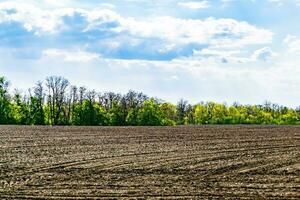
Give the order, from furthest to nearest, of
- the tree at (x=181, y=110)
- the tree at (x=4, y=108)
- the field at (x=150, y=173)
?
the tree at (x=181, y=110) → the tree at (x=4, y=108) → the field at (x=150, y=173)

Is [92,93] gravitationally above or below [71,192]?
above

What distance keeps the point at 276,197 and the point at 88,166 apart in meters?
9.73

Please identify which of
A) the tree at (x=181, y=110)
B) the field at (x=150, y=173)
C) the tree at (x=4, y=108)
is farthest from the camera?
the tree at (x=181, y=110)

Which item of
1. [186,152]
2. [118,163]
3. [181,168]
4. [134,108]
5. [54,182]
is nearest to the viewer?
[54,182]

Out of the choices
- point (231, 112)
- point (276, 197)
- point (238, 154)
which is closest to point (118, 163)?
point (238, 154)

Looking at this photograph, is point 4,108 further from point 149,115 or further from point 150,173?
point 150,173

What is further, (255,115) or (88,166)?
(255,115)

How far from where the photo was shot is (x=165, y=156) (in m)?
27.1

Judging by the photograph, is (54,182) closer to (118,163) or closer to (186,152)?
(118,163)

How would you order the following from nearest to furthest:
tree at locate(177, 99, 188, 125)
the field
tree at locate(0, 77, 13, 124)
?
the field < tree at locate(0, 77, 13, 124) < tree at locate(177, 99, 188, 125)

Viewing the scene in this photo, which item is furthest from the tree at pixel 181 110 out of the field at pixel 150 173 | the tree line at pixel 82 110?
the field at pixel 150 173

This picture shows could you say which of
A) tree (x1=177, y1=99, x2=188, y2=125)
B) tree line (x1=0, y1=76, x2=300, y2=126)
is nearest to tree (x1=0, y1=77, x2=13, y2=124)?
tree line (x1=0, y1=76, x2=300, y2=126)

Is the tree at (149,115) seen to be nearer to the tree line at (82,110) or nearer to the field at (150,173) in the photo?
the tree line at (82,110)

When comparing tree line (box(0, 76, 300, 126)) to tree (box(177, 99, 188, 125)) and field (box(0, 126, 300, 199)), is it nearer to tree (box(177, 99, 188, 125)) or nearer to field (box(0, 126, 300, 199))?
tree (box(177, 99, 188, 125))
